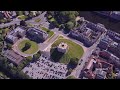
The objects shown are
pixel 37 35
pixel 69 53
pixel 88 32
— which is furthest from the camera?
pixel 88 32

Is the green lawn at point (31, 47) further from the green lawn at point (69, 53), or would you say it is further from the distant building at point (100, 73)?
the distant building at point (100, 73)

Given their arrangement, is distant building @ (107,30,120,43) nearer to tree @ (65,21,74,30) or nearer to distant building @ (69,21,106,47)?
distant building @ (69,21,106,47)

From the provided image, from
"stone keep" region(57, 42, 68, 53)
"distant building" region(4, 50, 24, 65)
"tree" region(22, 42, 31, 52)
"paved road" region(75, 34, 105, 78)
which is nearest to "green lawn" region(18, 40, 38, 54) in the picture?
"tree" region(22, 42, 31, 52)

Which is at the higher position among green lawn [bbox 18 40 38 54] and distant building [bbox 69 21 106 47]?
distant building [bbox 69 21 106 47]

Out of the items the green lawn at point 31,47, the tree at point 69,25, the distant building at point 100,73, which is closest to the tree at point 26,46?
the green lawn at point 31,47

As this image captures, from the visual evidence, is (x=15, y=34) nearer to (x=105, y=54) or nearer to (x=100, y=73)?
(x=105, y=54)

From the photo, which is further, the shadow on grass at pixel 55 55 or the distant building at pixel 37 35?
the distant building at pixel 37 35

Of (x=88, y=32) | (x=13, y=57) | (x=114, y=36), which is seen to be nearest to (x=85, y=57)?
(x=88, y=32)
